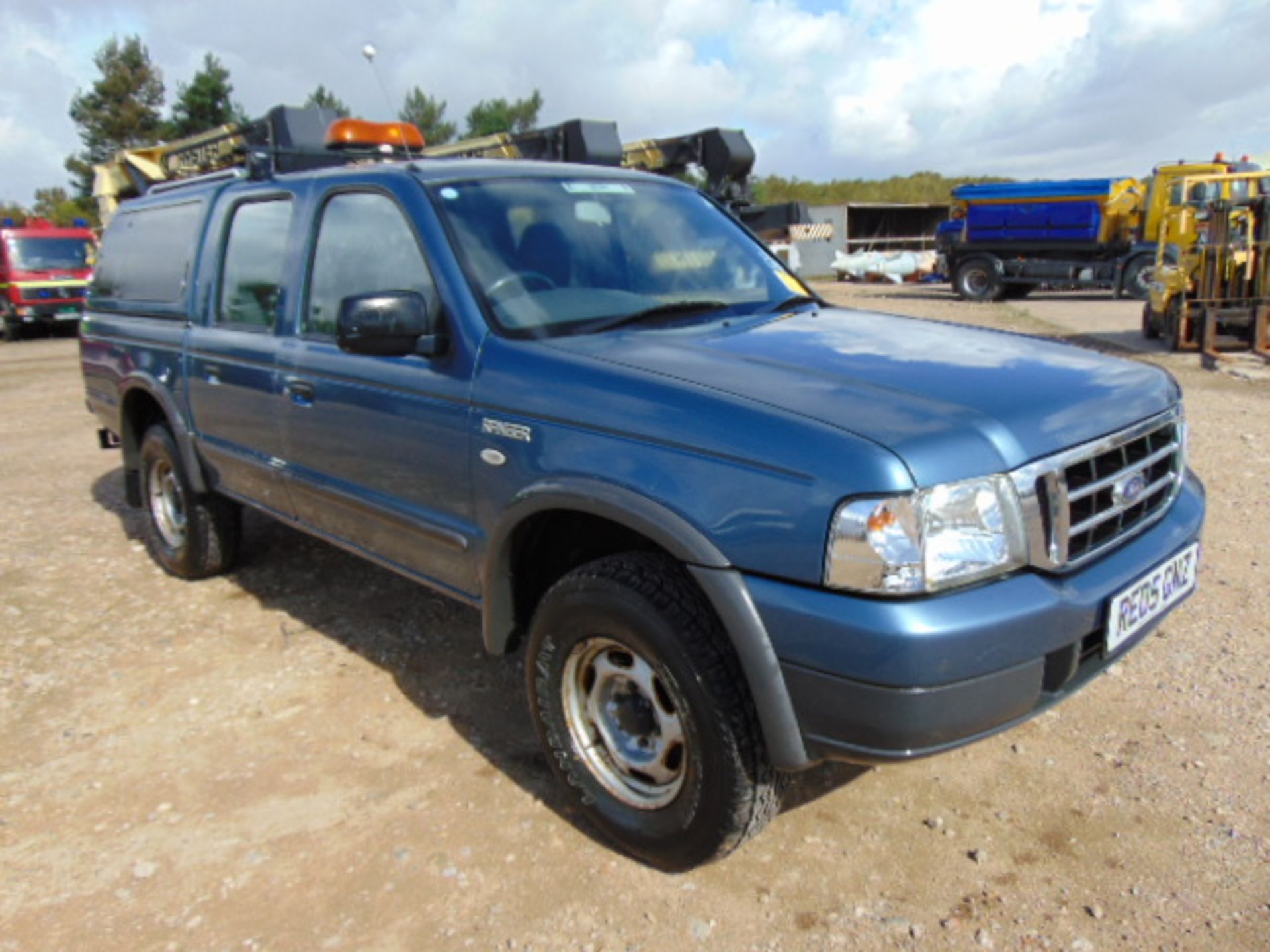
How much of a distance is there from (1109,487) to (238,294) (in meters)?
3.41

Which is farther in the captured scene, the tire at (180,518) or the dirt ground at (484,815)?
the tire at (180,518)

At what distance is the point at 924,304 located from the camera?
2153 centimetres

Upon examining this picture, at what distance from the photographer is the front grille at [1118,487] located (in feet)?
7.61

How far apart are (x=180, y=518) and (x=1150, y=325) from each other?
42.5 feet

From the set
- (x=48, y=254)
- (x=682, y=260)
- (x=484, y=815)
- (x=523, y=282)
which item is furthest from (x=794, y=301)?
(x=48, y=254)

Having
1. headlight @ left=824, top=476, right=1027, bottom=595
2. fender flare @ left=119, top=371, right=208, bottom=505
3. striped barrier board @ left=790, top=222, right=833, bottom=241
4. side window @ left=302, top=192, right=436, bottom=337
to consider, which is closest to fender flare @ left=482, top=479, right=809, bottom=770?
headlight @ left=824, top=476, right=1027, bottom=595

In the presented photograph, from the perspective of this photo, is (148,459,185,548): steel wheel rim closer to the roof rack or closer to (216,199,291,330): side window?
(216,199,291,330): side window

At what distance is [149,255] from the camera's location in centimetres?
491

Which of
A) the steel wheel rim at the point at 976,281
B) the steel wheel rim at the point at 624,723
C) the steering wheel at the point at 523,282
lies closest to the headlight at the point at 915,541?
the steel wheel rim at the point at 624,723

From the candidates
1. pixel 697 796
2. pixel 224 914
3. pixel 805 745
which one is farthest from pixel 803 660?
pixel 224 914

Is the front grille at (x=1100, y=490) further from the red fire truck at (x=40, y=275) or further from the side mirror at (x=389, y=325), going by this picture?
the red fire truck at (x=40, y=275)

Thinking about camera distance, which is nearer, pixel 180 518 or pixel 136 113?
pixel 180 518

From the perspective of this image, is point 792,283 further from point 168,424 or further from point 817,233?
point 817,233

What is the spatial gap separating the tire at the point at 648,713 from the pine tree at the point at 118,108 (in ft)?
191
